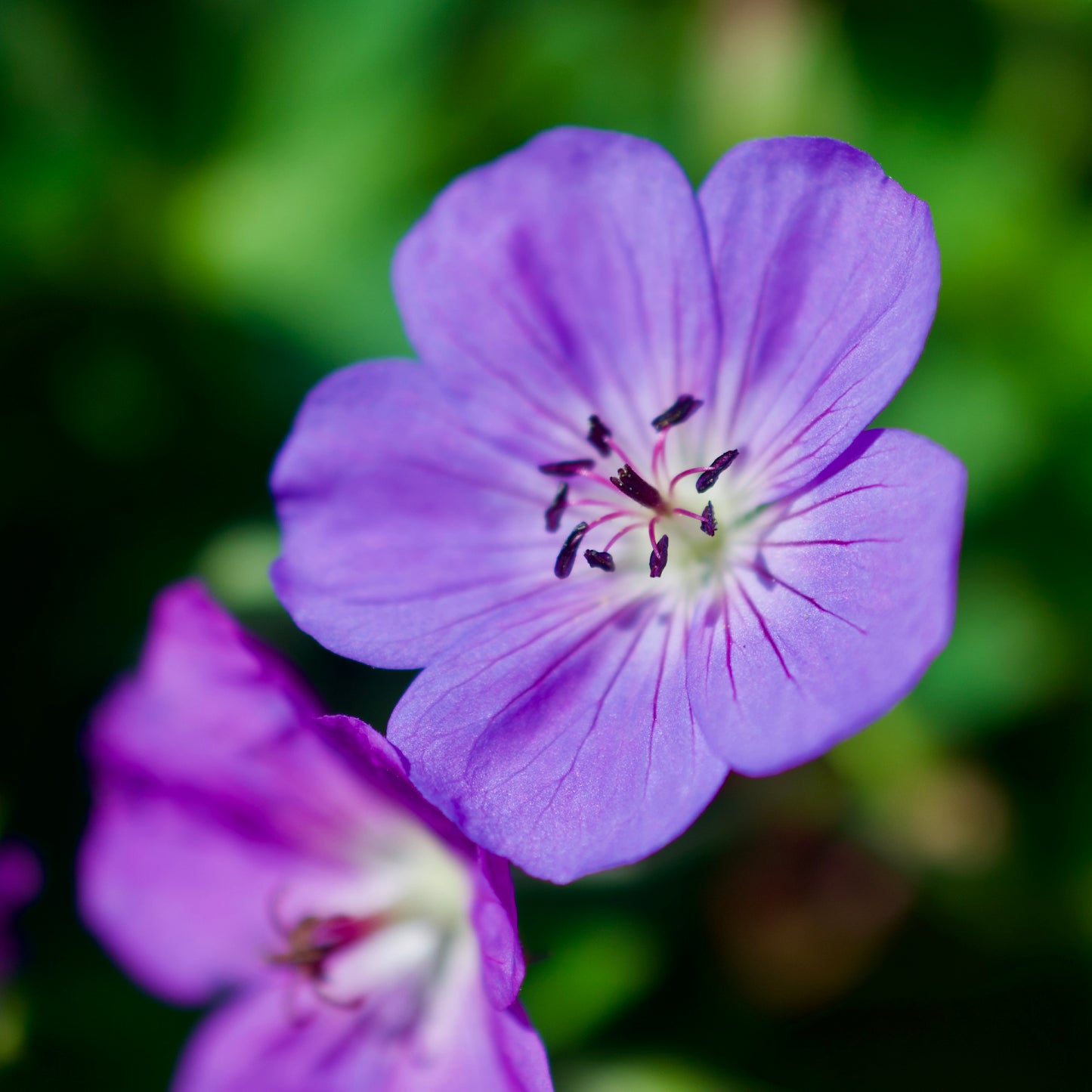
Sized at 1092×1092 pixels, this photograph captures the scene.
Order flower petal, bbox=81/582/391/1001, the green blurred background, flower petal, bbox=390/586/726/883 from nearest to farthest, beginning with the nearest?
1. flower petal, bbox=390/586/726/883
2. flower petal, bbox=81/582/391/1001
3. the green blurred background

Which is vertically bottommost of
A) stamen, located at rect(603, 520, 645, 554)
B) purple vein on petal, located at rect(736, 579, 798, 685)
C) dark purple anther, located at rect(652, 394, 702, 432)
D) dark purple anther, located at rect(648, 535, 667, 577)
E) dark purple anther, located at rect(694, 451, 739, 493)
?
purple vein on petal, located at rect(736, 579, 798, 685)

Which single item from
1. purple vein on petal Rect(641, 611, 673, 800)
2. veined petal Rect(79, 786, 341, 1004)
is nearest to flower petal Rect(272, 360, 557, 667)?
purple vein on petal Rect(641, 611, 673, 800)

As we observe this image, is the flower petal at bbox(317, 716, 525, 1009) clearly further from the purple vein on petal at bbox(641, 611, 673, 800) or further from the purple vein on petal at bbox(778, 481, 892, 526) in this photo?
the purple vein on petal at bbox(778, 481, 892, 526)

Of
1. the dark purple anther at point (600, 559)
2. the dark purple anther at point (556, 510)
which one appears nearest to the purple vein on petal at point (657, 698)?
the dark purple anther at point (600, 559)

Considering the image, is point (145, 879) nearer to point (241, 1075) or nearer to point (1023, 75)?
point (241, 1075)

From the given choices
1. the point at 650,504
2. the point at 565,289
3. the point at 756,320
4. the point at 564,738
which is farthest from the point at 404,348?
the point at 564,738

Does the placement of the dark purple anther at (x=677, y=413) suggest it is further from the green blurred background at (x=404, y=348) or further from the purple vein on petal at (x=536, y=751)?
the green blurred background at (x=404, y=348)

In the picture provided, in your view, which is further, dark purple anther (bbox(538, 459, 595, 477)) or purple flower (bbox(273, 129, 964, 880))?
dark purple anther (bbox(538, 459, 595, 477))
